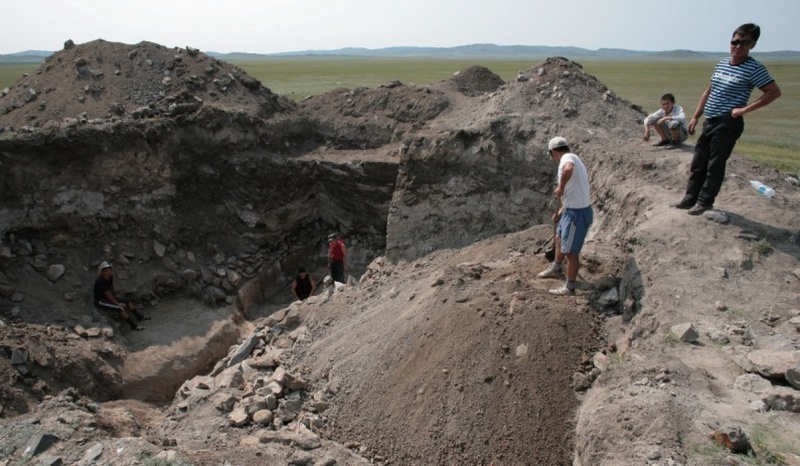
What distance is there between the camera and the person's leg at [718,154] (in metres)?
6.56

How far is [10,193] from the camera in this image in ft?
37.1

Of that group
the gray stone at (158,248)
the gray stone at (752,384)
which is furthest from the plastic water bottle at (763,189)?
the gray stone at (158,248)

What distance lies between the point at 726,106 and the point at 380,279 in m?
6.09

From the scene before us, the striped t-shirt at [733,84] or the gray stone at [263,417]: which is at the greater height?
the striped t-shirt at [733,84]

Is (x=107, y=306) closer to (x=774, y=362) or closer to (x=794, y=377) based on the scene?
(x=774, y=362)

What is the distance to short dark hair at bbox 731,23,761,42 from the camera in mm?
6078

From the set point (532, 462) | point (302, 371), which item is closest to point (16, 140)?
point (302, 371)

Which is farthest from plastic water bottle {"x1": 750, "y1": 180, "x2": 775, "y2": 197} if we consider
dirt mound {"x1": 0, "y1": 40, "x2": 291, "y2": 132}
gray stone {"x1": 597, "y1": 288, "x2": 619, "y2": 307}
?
dirt mound {"x1": 0, "y1": 40, "x2": 291, "y2": 132}

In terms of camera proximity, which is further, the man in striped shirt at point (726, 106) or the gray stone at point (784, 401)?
the man in striped shirt at point (726, 106)

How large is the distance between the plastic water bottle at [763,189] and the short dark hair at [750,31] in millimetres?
2452

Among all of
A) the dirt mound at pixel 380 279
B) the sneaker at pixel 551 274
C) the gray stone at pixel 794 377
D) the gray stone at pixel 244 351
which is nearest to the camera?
the gray stone at pixel 794 377

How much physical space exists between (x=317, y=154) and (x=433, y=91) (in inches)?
145

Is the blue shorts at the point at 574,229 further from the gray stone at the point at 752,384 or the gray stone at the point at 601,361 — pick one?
the gray stone at the point at 752,384

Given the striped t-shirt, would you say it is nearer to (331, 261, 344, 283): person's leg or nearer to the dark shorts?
(331, 261, 344, 283): person's leg
